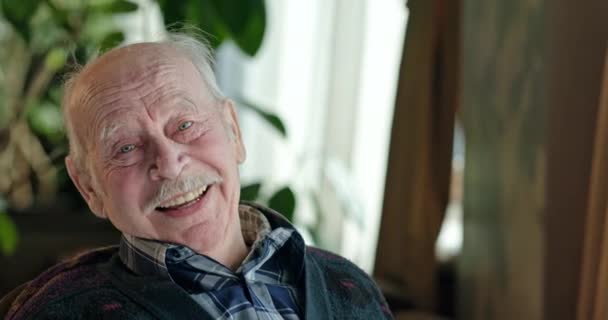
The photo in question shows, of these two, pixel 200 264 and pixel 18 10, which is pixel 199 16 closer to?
pixel 18 10

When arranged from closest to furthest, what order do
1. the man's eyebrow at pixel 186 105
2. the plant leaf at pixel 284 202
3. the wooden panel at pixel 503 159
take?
the man's eyebrow at pixel 186 105
the wooden panel at pixel 503 159
the plant leaf at pixel 284 202

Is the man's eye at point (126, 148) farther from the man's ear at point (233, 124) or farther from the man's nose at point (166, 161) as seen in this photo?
the man's ear at point (233, 124)

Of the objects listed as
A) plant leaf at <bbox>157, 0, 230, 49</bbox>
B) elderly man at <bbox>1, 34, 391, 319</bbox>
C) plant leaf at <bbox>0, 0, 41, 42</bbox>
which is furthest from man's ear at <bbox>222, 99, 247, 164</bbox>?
plant leaf at <bbox>0, 0, 41, 42</bbox>

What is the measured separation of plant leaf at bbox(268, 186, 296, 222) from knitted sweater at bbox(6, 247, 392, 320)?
1.62 ft

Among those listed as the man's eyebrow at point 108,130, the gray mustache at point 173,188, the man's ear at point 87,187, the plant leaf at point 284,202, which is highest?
the man's eyebrow at point 108,130

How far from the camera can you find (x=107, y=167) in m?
1.39

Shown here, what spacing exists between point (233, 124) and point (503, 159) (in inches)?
24.8

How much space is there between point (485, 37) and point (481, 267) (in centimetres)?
48

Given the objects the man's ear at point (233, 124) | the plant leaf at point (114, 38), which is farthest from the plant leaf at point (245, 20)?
the man's ear at point (233, 124)

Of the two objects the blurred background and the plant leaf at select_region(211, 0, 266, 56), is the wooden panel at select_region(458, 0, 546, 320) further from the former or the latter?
the plant leaf at select_region(211, 0, 266, 56)

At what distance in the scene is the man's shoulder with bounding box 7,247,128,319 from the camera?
52.7 inches

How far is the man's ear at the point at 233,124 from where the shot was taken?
150cm

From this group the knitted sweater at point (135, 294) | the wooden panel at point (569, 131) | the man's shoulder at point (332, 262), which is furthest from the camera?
the wooden panel at point (569, 131)

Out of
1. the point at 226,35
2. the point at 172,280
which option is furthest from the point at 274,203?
the point at 172,280
